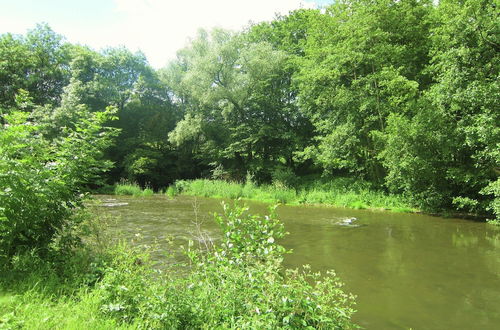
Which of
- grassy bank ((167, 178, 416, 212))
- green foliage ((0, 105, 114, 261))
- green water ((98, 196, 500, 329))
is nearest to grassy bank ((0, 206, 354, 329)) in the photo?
green foliage ((0, 105, 114, 261))

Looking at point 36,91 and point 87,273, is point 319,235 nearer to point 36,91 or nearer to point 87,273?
point 87,273

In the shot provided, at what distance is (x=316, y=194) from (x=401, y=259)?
38.7ft

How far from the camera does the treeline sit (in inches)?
496

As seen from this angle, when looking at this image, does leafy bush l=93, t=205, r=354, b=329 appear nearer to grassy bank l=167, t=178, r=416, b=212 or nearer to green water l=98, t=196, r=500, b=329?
green water l=98, t=196, r=500, b=329

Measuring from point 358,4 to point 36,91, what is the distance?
30616 millimetres

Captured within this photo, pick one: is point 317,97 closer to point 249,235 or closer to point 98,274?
point 249,235

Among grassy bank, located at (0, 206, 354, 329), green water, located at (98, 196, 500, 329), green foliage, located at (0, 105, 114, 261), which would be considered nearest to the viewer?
grassy bank, located at (0, 206, 354, 329)

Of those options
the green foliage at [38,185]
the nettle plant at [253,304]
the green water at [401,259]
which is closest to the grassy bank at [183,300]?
the nettle plant at [253,304]

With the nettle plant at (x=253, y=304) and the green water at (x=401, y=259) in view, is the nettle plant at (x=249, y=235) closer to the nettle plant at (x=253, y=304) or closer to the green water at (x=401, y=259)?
the nettle plant at (x=253, y=304)

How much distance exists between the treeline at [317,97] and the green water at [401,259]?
2481mm

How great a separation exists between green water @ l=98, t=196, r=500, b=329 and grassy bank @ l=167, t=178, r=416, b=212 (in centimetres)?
311

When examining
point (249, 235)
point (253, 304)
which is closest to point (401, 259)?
point (249, 235)

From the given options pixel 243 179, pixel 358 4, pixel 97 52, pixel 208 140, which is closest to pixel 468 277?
pixel 358 4

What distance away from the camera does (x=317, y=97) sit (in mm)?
22438
